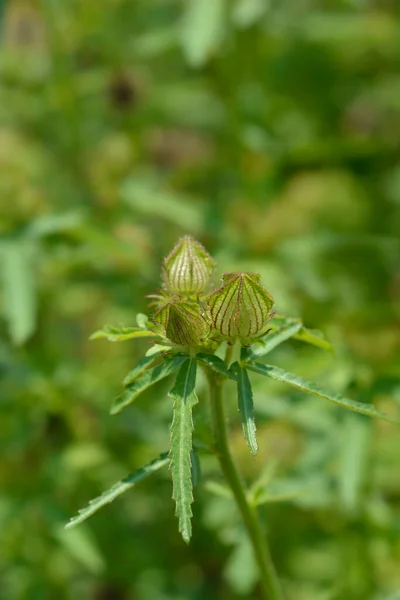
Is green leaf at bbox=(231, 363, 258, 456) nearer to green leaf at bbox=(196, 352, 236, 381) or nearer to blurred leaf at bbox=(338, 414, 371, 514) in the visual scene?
green leaf at bbox=(196, 352, 236, 381)

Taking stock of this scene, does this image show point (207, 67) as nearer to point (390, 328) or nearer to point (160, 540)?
point (390, 328)

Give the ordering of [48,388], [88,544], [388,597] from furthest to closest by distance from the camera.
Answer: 1. [48,388]
2. [88,544]
3. [388,597]

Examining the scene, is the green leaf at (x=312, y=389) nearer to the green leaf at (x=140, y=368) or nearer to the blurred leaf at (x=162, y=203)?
the green leaf at (x=140, y=368)

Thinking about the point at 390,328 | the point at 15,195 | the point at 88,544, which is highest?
the point at 15,195

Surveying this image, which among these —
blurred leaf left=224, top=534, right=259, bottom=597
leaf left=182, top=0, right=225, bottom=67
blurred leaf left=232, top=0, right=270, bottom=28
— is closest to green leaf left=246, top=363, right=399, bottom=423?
blurred leaf left=224, top=534, right=259, bottom=597

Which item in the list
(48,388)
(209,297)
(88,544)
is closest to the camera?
(209,297)

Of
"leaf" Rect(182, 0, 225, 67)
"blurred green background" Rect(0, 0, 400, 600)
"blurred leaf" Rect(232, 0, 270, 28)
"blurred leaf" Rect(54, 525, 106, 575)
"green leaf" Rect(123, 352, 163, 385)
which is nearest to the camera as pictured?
"green leaf" Rect(123, 352, 163, 385)

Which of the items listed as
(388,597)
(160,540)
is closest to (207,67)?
(160,540)
